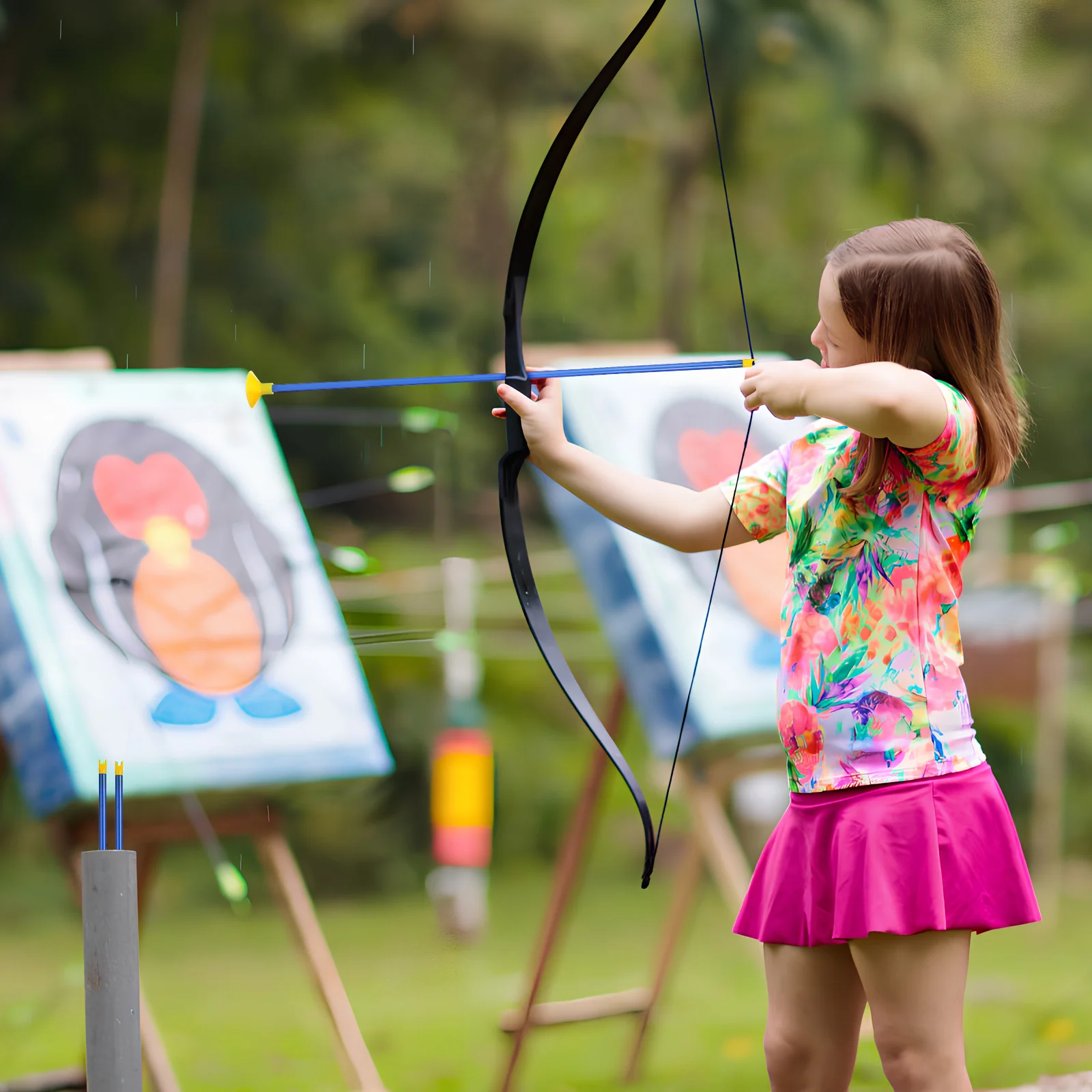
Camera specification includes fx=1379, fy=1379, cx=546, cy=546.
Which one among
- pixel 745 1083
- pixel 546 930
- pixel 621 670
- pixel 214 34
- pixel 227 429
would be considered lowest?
pixel 745 1083

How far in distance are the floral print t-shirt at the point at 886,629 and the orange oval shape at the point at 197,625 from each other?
40.7 inches

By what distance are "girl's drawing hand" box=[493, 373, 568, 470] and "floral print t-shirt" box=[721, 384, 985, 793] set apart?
230 millimetres

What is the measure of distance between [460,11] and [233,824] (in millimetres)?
3928

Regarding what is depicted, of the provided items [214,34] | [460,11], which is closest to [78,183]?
[214,34]

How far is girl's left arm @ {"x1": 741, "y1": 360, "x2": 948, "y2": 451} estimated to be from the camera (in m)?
0.98

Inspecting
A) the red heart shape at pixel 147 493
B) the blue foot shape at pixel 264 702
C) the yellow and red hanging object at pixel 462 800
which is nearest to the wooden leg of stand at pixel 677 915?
the blue foot shape at pixel 264 702

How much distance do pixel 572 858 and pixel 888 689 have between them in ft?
3.34

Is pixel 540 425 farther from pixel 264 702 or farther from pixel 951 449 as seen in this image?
pixel 264 702

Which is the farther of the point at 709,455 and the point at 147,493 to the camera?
the point at 709,455

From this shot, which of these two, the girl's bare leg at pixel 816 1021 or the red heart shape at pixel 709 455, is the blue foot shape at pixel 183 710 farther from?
the girl's bare leg at pixel 816 1021

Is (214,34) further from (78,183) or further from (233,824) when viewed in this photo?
(233,824)

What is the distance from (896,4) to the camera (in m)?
5.19

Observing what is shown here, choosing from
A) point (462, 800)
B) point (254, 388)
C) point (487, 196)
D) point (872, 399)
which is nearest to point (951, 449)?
point (872, 399)

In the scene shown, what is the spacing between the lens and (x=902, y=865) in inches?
40.1
